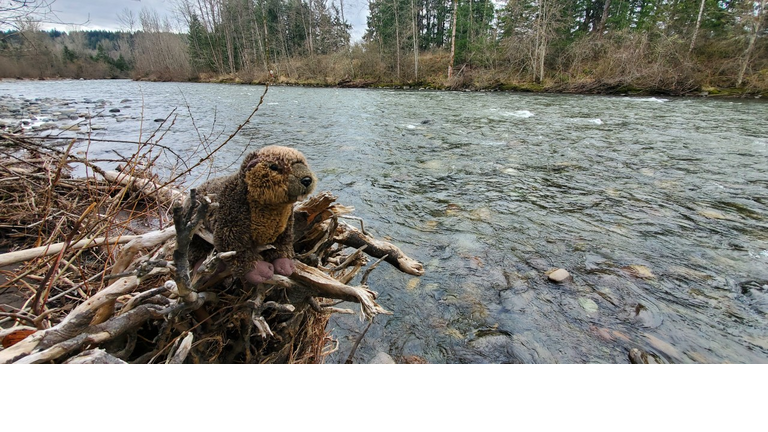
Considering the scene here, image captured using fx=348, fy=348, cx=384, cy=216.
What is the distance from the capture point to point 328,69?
95.3 ft

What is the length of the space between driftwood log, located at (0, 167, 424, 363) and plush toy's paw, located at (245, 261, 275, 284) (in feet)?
0.11

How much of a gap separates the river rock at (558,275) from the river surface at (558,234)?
0.07 m

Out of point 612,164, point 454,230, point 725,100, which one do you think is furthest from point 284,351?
point 725,100

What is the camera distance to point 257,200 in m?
1.40

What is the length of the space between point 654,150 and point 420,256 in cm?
627

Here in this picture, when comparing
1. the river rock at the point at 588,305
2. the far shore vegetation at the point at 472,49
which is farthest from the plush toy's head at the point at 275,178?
the far shore vegetation at the point at 472,49

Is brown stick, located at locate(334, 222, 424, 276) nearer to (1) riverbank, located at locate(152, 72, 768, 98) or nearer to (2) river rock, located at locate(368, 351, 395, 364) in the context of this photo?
(2) river rock, located at locate(368, 351, 395, 364)

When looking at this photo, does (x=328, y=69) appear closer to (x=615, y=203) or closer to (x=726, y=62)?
(x=726, y=62)

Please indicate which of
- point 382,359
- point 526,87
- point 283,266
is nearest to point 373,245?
point 382,359

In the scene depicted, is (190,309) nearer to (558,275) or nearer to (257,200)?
(257,200)

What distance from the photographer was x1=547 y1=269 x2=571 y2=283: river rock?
3089mm

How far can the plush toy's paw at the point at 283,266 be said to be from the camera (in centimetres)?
149

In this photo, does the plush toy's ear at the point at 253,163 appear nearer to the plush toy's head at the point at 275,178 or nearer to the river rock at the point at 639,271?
the plush toy's head at the point at 275,178

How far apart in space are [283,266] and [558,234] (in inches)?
133
